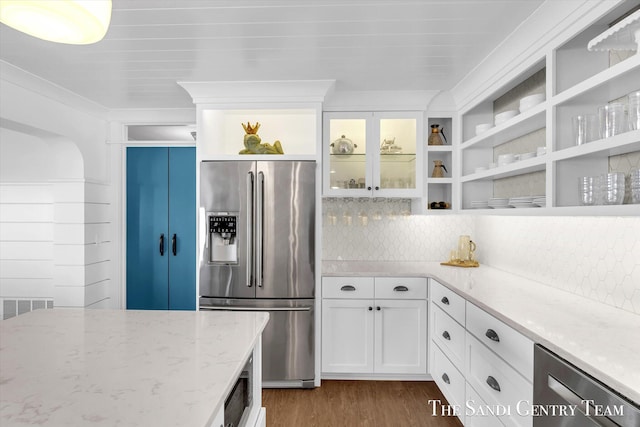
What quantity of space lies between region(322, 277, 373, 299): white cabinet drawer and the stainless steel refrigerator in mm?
150

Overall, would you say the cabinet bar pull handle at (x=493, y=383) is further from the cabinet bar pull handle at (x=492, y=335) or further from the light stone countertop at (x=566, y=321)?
the light stone countertop at (x=566, y=321)

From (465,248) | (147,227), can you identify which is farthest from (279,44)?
(147,227)

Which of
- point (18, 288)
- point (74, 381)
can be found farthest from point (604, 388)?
point (18, 288)

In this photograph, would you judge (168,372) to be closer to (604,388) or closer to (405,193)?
(604,388)

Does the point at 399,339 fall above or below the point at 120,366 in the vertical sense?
below

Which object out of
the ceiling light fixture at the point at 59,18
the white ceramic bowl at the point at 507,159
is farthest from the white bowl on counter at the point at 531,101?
the ceiling light fixture at the point at 59,18

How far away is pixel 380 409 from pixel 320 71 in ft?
8.27

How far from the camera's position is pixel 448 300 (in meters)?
2.41

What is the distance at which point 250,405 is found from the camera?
1433mm

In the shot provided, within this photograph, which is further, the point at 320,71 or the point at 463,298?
the point at 320,71

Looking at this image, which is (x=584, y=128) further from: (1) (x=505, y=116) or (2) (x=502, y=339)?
(2) (x=502, y=339)

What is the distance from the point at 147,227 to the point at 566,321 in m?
3.59

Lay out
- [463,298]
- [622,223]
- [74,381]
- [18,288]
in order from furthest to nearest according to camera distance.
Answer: [18,288]
[463,298]
[622,223]
[74,381]

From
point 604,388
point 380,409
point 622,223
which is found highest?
point 622,223
